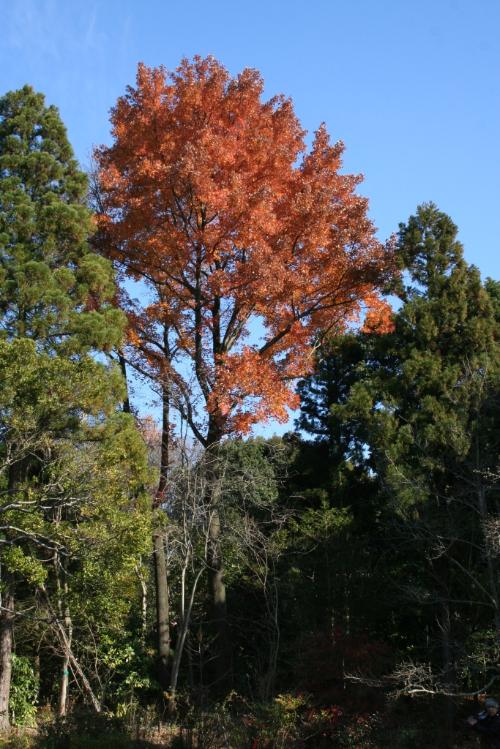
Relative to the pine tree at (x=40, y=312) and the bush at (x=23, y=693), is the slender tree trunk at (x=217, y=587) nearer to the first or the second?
the pine tree at (x=40, y=312)

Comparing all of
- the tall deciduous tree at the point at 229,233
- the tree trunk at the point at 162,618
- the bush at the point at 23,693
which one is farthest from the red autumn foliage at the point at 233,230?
the bush at the point at 23,693

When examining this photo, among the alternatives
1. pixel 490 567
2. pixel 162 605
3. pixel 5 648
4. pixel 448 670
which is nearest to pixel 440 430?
pixel 490 567

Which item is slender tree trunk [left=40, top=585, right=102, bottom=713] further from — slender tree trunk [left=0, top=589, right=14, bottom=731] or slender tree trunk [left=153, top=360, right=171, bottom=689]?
slender tree trunk [left=153, top=360, right=171, bottom=689]

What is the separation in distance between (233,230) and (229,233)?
86 millimetres

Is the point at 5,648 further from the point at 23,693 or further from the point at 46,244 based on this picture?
the point at 46,244

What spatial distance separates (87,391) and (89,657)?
6.50 metres

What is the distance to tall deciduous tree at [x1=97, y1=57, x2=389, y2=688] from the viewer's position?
1220cm

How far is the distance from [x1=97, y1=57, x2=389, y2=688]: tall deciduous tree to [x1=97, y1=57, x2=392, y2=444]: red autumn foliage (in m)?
0.02

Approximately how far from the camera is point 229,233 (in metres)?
12.3

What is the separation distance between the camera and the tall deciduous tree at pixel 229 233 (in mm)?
12195

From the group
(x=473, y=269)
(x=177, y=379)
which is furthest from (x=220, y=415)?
(x=473, y=269)

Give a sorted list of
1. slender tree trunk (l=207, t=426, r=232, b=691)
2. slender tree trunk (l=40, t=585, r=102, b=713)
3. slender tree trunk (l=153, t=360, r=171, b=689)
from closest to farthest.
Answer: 1. slender tree trunk (l=40, t=585, r=102, b=713)
2. slender tree trunk (l=207, t=426, r=232, b=691)
3. slender tree trunk (l=153, t=360, r=171, b=689)

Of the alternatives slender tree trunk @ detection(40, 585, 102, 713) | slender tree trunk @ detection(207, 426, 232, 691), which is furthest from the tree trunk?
slender tree trunk @ detection(40, 585, 102, 713)

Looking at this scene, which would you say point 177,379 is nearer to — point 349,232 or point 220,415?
point 220,415
